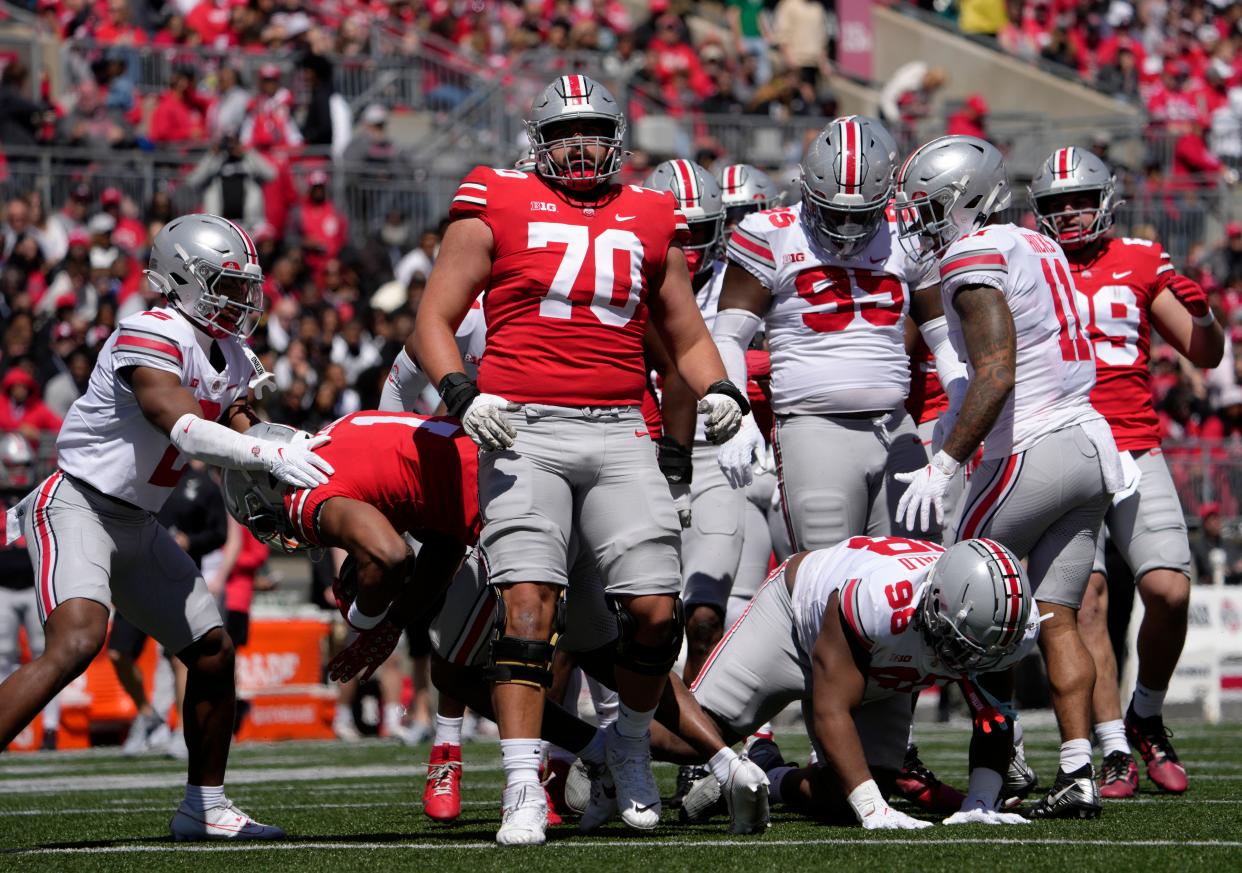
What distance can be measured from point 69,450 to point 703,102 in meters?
14.7

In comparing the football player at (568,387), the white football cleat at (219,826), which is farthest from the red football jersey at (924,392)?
the white football cleat at (219,826)

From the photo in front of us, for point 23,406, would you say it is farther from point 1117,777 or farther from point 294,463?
point 1117,777

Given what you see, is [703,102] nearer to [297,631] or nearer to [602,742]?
[297,631]

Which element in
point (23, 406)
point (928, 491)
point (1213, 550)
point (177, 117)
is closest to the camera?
point (928, 491)

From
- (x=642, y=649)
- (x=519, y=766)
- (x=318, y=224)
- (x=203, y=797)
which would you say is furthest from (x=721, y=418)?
(x=318, y=224)

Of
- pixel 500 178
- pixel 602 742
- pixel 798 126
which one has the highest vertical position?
pixel 798 126

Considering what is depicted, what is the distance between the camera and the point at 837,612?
5.82 metres

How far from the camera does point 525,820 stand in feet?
17.9

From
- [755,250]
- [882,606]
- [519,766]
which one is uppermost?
[755,250]

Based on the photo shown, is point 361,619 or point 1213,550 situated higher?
point 361,619

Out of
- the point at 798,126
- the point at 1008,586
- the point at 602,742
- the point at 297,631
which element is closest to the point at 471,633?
the point at 602,742

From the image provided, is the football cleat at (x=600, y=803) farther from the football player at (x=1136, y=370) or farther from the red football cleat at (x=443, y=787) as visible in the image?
the football player at (x=1136, y=370)

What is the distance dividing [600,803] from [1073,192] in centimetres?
313

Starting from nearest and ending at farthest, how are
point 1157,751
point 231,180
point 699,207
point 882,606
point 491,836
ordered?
point 882,606 < point 491,836 < point 1157,751 < point 699,207 < point 231,180
